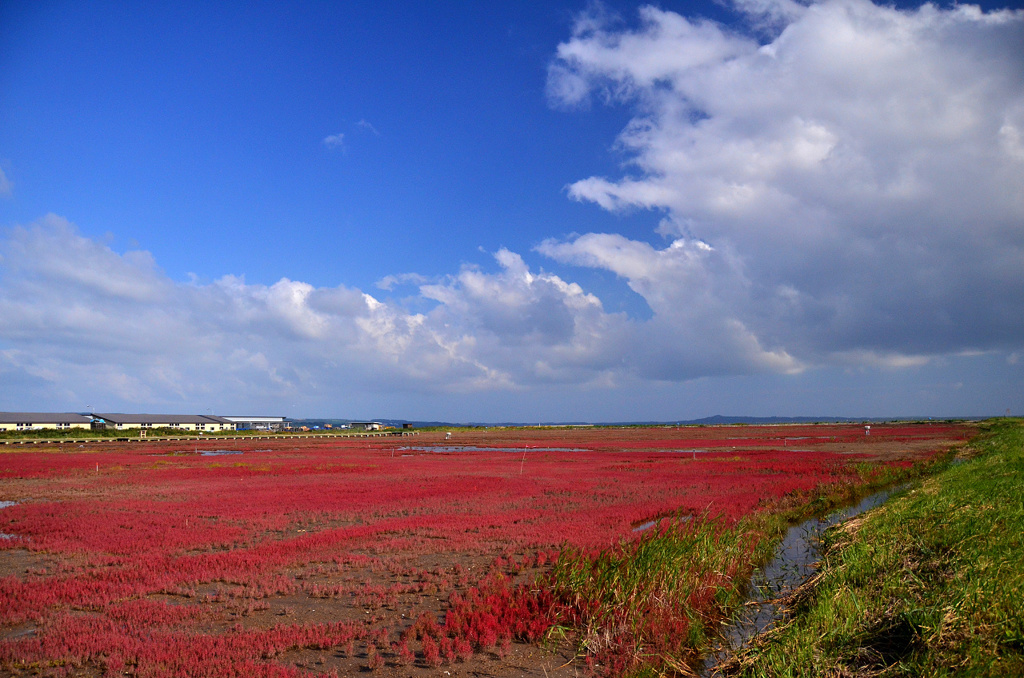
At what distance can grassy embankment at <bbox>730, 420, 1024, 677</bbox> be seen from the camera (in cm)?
709

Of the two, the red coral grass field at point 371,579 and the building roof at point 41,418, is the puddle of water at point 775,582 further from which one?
the building roof at point 41,418

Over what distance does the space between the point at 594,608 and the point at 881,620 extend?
14.1 ft

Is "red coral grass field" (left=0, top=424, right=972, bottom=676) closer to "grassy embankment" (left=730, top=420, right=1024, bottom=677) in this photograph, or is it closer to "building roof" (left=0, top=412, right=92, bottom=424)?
"grassy embankment" (left=730, top=420, right=1024, bottom=677)

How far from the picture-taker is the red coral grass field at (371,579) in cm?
859

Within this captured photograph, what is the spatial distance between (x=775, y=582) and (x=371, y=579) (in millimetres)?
8946

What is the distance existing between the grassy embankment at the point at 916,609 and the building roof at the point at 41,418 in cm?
16353

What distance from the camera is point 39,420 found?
142 m

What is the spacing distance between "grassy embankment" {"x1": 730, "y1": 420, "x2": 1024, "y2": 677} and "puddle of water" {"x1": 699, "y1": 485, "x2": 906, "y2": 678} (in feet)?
1.93

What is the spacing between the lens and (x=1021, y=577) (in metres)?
8.55

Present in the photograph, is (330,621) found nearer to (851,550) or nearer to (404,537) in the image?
(404,537)

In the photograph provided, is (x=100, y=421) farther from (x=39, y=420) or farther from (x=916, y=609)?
(x=916, y=609)

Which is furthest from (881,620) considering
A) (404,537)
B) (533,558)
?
(404,537)

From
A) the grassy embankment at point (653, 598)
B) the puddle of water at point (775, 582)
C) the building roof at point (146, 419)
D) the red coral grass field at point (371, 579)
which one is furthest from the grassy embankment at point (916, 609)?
the building roof at point (146, 419)

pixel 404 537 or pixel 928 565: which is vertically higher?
pixel 928 565
